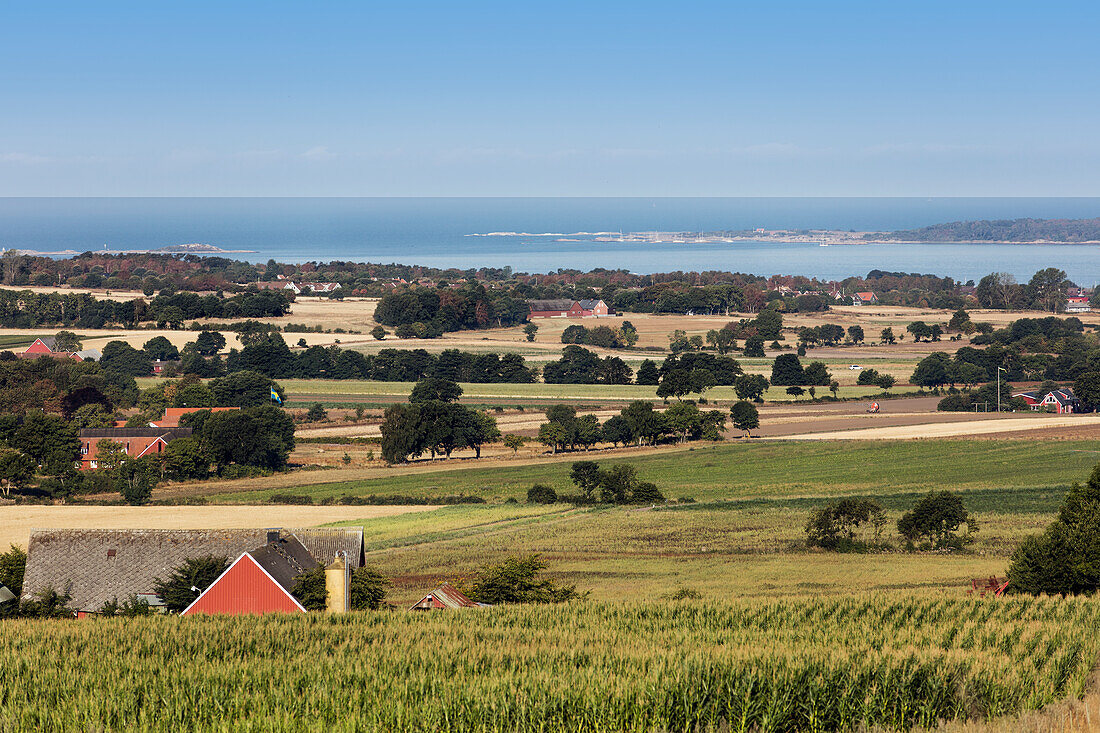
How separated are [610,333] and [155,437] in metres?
82.0

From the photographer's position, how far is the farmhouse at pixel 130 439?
76250mm

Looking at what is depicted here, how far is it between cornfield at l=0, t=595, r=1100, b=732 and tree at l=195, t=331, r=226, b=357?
112992 mm

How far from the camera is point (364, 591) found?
30.4 metres

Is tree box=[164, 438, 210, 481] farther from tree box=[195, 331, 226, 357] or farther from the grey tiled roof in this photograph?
the grey tiled roof

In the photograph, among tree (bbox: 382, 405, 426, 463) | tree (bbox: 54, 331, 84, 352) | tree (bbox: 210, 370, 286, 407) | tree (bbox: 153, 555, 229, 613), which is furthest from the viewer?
tree (bbox: 54, 331, 84, 352)

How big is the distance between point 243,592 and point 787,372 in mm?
91535

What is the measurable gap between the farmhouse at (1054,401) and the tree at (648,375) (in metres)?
34.0

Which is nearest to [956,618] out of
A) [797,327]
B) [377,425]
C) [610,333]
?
[377,425]

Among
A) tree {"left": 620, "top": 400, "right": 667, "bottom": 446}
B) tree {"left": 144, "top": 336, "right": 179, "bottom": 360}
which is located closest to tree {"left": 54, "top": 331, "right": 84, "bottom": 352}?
tree {"left": 144, "top": 336, "right": 179, "bottom": 360}

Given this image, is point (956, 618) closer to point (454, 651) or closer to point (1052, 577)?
point (1052, 577)

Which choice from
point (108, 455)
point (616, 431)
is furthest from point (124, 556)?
point (616, 431)

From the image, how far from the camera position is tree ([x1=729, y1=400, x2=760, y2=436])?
87875mm

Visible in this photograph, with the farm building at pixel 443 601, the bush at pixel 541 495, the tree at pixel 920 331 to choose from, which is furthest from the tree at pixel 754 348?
the farm building at pixel 443 601

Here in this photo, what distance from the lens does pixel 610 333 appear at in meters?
151
